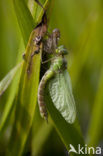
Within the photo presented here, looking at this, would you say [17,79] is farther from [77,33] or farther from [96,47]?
[77,33]

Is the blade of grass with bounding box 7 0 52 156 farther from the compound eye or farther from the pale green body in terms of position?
the compound eye

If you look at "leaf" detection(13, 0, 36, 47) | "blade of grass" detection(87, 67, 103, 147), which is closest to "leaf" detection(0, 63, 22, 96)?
"leaf" detection(13, 0, 36, 47)

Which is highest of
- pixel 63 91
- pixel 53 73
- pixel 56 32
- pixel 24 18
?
pixel 24 18

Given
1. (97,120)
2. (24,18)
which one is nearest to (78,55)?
(97,120)

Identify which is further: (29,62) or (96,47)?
(96,47)

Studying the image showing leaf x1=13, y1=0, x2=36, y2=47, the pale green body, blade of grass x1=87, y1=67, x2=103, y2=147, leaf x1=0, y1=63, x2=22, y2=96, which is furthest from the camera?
blade of grass x1=87, y1=67, x2=103, y2=147

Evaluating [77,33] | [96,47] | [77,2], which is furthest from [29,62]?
[77,2]

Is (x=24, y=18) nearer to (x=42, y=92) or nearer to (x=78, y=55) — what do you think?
(x=42, y=92)

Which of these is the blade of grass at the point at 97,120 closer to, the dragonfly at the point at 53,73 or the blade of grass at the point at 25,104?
the dragonfly at the point at 53,73

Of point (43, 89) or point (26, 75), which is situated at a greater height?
point (26, 75)
